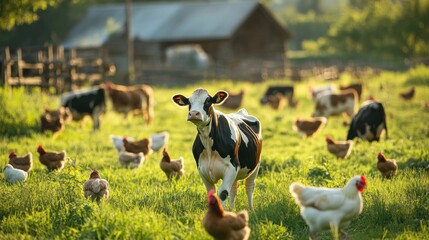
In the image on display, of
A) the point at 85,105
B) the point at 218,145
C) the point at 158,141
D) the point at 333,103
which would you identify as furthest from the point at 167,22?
the point at 218,145

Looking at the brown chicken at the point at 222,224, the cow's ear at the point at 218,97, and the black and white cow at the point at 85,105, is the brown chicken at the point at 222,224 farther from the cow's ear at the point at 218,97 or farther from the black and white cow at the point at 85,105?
the black and white cow at the point at 85,105

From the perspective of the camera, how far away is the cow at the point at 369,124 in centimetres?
1484

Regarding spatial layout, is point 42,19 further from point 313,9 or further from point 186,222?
point 313,9

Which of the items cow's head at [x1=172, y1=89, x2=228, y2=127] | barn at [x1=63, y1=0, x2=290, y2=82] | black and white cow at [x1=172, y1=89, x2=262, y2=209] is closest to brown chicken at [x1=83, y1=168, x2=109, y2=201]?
black and white cow at [x1=172, y1=89, x2=262, y2=209]

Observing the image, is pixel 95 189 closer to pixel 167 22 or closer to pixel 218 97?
pixel 218 97

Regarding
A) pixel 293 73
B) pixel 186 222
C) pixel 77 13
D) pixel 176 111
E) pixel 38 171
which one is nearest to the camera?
pixel 186 222

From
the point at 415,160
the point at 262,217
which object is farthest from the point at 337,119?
the point at 262,217

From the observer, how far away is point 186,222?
7730 millimetres

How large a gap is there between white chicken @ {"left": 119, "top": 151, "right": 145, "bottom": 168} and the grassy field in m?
0.16

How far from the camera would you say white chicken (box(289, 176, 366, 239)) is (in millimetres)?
6578

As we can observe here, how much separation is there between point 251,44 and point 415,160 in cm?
3775

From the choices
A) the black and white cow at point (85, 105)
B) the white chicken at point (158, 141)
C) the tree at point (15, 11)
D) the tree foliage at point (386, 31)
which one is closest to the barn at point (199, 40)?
the tree foliage at point (386, 31)

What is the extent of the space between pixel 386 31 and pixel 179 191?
2123 inches

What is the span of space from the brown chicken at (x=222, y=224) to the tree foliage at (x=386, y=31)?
5372 centimetres
